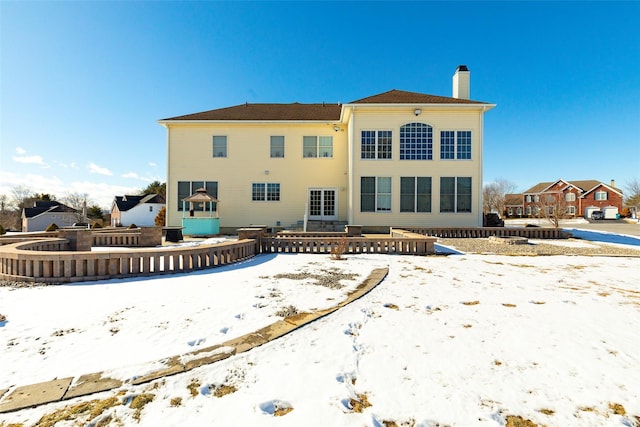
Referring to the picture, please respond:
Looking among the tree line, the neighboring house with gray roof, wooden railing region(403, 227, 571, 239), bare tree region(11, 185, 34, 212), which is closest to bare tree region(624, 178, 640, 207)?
the neighboring house with gray roof

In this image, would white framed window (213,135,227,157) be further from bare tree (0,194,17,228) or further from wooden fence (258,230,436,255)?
bare tree (0,194,17,228)

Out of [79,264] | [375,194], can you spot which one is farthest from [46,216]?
[375,194]

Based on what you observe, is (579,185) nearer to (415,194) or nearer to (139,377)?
(415,194)

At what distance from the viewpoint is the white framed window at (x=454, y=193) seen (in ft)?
47.3

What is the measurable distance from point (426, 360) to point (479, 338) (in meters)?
0.86

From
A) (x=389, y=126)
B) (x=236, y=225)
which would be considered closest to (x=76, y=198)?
(x=236, y=225)

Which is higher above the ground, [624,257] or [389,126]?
[389,126]

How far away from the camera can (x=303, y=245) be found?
8.77 m

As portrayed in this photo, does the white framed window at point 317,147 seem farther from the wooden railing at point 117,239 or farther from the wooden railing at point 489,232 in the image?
the wooden railing at point 117,239

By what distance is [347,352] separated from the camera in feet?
8.91

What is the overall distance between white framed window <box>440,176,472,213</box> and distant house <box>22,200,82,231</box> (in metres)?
44.8

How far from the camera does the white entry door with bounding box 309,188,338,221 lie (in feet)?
52.2

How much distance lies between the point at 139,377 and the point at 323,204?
546 inches

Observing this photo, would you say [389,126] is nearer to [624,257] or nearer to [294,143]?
[294,143]
